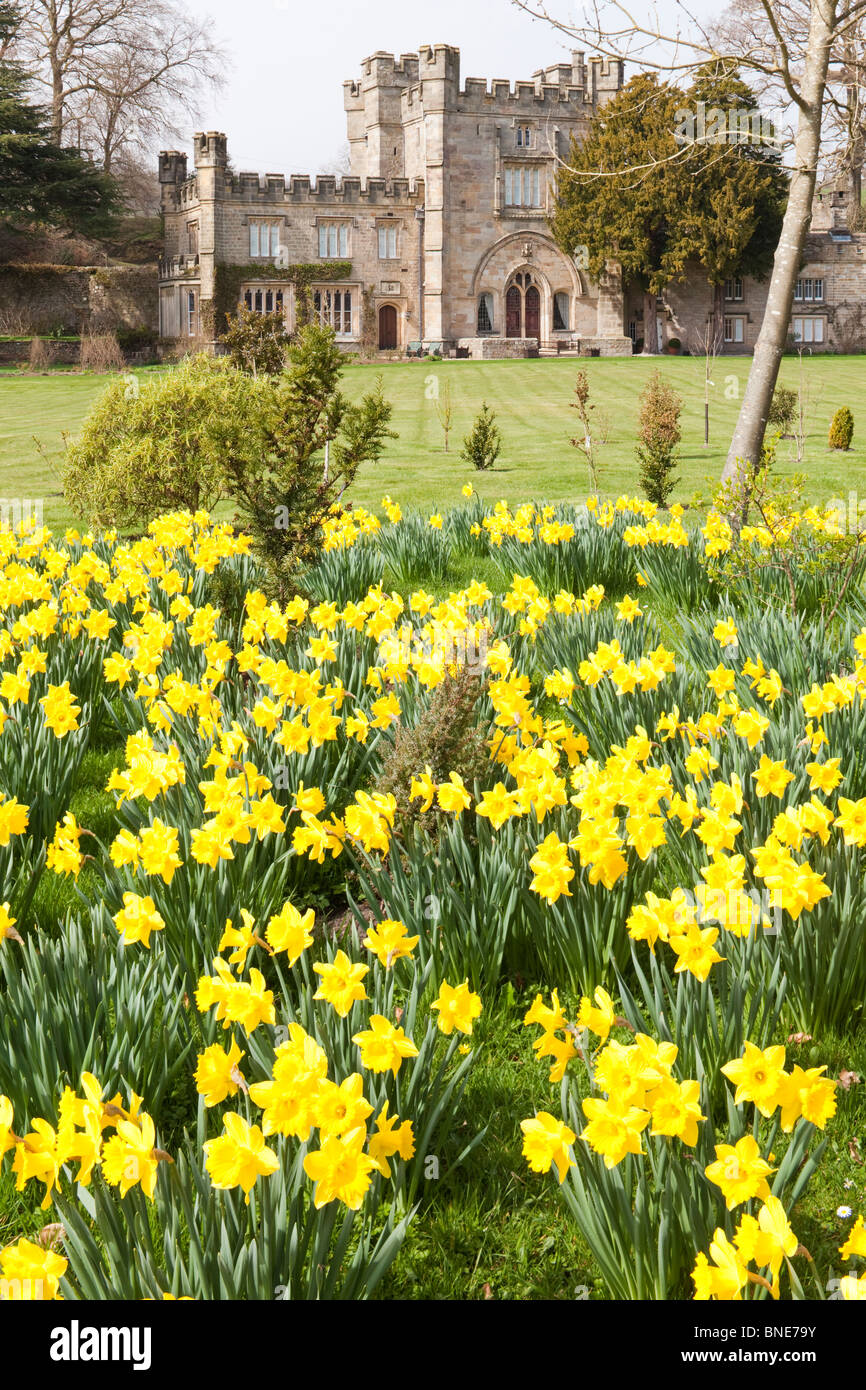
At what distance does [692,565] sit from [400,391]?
23.0 meters

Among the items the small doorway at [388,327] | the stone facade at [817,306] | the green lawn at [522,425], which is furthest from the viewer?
the stone facade at [817,306]

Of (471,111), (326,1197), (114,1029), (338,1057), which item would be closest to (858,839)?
(338,1057)

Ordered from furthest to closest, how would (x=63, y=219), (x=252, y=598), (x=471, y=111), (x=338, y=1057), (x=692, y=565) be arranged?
(x=471, y=111), (x=63, y=219), (x=692, y=565), (x=252, y=598), (x=338, y=1057)

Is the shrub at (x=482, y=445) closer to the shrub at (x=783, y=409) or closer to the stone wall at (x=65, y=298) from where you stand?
the shrub at (x=783, y=409)

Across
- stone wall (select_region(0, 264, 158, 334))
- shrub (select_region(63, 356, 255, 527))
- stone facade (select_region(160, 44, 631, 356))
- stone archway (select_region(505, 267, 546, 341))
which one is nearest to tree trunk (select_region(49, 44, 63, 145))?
stone facade (select_region(160, 44, 631, 356))

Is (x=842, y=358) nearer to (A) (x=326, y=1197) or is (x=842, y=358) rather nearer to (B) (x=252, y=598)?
(B) (x=252, y=598)

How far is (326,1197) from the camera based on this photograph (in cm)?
161

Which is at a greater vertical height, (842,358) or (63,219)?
(63,219)

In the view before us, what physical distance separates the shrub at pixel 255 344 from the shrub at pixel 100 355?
23.0 meters

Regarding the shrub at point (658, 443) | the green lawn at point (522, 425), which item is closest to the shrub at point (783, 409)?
the green lawn at point (522, 425)

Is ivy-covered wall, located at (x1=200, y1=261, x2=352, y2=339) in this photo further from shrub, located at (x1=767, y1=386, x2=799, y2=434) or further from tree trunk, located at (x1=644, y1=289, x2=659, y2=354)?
shrub, located at (x1=767, y1=386, x2=799, y2=434)

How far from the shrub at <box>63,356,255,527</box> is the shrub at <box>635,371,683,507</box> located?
396 cm

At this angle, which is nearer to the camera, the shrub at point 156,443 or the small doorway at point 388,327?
the shrub at point 156,443

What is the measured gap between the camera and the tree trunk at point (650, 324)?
4288 cm
